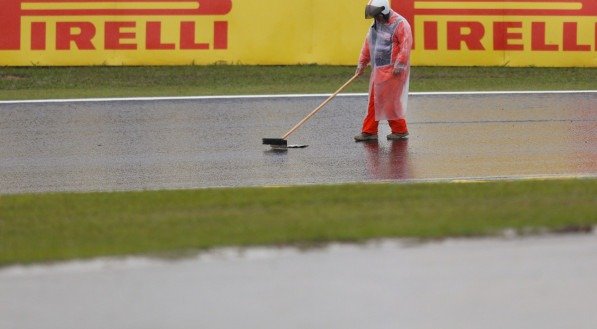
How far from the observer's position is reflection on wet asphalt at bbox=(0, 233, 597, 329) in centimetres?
705

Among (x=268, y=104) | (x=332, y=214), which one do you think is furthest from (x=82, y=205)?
(x=268, y=104)

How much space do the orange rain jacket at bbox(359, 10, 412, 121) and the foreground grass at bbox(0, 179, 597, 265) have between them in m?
3.65

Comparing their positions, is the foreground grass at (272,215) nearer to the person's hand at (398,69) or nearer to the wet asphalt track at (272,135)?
the wet asphalt track at (272,135)

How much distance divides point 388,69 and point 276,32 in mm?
5798

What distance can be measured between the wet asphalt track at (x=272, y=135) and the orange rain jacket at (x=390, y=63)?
0.43m

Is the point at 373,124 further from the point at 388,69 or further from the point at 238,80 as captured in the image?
the point at 238,80

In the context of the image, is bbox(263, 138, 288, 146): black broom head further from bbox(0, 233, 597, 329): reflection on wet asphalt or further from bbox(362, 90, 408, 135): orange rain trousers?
bbox(0, 233, 597, 329): reflection on wet asphalt

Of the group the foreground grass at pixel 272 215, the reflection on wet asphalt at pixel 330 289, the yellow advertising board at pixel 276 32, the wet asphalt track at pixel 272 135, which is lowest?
the reflection on wet asphalt at pixel 330 289

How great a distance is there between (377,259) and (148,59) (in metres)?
12.4

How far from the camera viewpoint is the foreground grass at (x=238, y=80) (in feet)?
61.1

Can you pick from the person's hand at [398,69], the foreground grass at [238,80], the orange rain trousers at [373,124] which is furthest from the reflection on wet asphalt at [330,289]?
the foreground grass at [238,80]

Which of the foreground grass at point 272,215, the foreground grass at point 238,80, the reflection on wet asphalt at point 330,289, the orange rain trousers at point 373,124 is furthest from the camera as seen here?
the foreground grass at point 238,80

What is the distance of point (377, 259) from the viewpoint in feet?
26.8

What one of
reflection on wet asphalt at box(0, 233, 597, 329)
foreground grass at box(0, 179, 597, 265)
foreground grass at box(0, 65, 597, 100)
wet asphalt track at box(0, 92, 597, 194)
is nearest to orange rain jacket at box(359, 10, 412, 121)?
wet asphalt track at box(0, 92, 597, 194)
